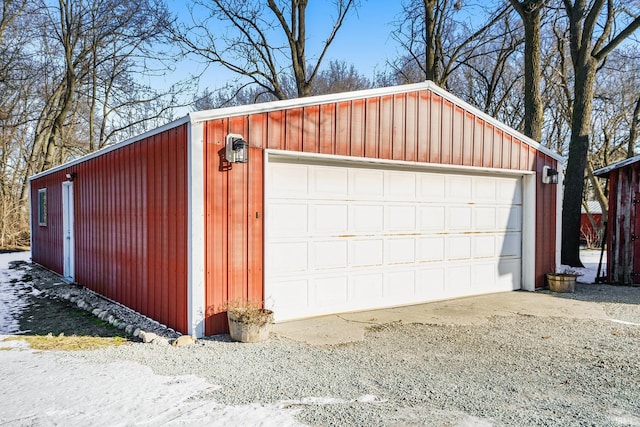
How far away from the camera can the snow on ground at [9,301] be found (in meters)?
5.32

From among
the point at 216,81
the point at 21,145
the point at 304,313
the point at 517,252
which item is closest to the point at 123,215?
the point at 304,313

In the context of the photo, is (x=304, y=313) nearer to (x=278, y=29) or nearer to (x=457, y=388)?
(x=457, y=388)

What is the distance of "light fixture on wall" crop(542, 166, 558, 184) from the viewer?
771 centimetres

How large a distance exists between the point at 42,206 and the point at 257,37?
8.47 m

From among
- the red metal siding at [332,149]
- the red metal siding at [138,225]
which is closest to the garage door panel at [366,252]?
the red metal siding at [332,149]

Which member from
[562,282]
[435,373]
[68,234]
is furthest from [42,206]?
[562,282]

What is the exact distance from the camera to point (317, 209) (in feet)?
18.5

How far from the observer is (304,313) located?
18.1ft

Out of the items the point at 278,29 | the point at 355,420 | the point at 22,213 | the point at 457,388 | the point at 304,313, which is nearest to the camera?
the point at 355,420

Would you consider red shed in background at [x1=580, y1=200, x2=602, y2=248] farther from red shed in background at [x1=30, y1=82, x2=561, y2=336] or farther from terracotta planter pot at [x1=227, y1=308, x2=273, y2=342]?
terracotta planter pot at [x1=227, y1=308, x2=273, y2=342]

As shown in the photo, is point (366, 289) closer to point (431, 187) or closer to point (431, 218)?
point (431, 218)

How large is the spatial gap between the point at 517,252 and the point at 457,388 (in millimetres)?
5046

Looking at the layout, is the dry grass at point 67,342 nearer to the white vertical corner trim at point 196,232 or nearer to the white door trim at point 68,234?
the white vertical corner trim at point 196,232

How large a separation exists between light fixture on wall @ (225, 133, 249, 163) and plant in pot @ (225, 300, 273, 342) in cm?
158
